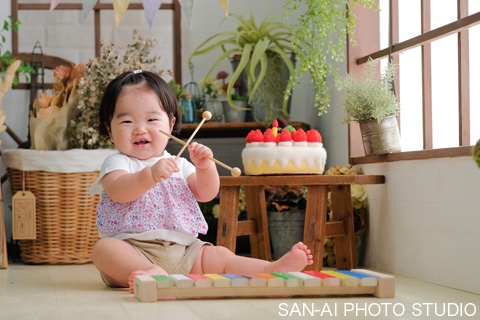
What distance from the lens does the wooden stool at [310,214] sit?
123 inches

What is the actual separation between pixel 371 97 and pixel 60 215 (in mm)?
1512

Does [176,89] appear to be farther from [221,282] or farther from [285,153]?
[221,282]

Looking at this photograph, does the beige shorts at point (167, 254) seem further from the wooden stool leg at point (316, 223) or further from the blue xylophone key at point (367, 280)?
the blue xylophone key at point (367, 280)

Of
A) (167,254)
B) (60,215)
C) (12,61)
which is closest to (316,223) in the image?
(167,254)

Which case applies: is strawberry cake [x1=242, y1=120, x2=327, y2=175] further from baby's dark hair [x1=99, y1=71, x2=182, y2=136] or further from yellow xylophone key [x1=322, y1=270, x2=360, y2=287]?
yellow xylophone key [x1=322, y1=270, x2=360, y2=287]

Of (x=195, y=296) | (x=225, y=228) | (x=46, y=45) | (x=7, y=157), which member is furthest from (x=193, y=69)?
(x=195, y=296)

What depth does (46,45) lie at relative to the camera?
14.7 feet

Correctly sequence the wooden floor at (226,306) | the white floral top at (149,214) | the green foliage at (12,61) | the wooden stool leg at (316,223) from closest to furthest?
the wooden floor at (226,306), the white floral top at (149,214), the wooden stool leg at (316,223), the green foliage at (12,61)

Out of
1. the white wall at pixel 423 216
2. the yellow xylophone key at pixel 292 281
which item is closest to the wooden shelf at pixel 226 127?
the white wall at pixel 423 216

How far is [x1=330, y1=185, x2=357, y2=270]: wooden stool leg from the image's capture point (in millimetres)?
3373

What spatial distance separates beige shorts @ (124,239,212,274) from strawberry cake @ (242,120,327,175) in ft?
Result: 1.75

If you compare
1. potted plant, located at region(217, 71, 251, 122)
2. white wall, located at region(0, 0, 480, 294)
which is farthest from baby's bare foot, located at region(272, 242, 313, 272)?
potted plant, located at region(217, 71, 251, 122)

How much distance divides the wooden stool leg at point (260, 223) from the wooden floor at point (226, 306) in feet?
2.76

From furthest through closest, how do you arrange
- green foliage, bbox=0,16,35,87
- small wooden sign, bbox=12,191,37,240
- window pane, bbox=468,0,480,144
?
green foliage, bbox=0,16,35,87 < small wooden sign, bbox=12,191,37,240 < window pane, bbox=468,0,480,144
